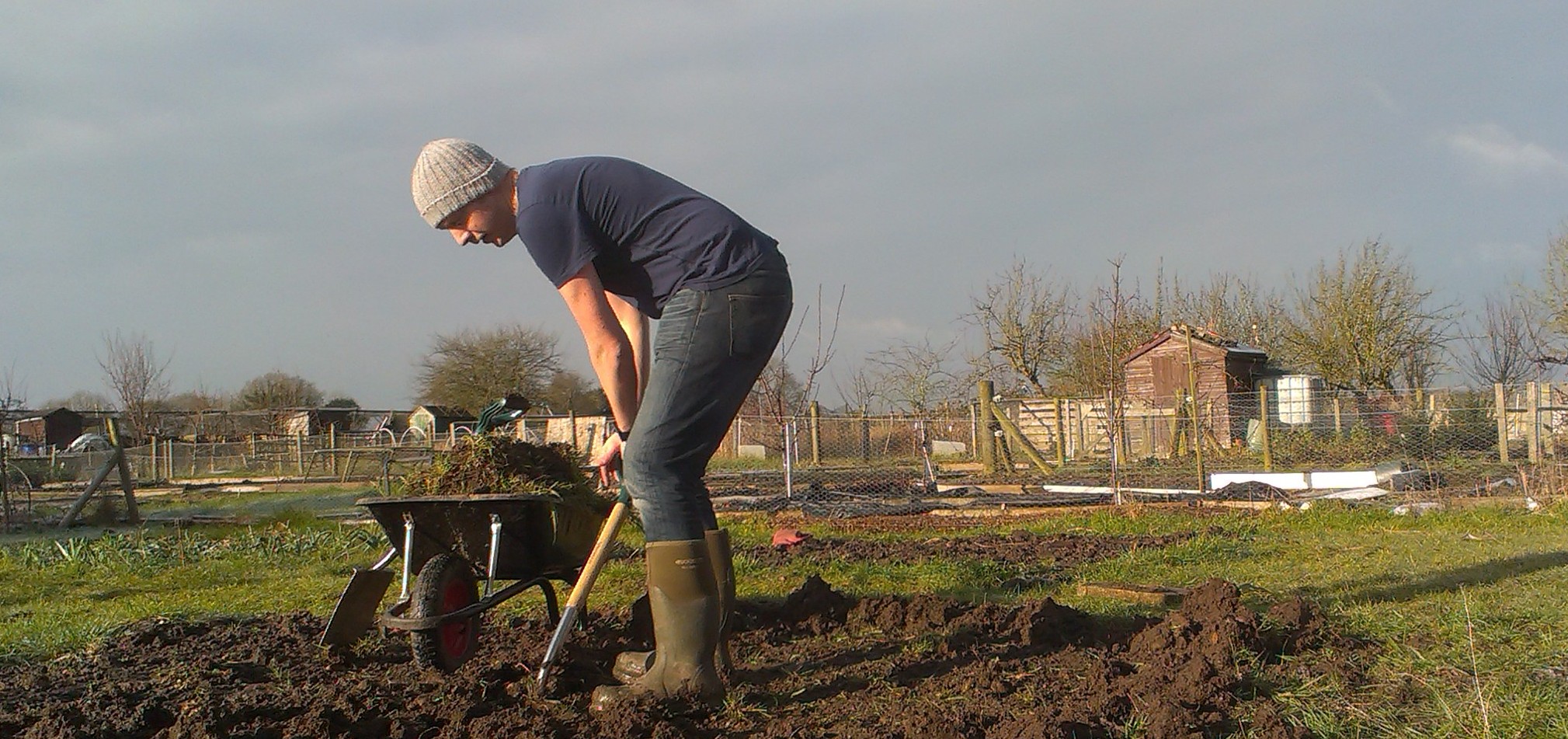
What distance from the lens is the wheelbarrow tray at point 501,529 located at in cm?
338

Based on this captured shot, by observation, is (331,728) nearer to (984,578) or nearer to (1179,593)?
(1179,593)

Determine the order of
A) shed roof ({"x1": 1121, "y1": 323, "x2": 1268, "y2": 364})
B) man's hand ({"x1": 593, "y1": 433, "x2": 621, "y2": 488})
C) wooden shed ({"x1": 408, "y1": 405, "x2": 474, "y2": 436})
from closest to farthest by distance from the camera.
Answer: man's hand ({"x1": 593, "y1": 433, "x2": 621, "y2": 488}) → shed roof ({"x1": 1121, "y1": 323, "x2": 1268, "y2": 364}) → wooden shed ({"x1": 408, "y1": 405, "x2": 474, "y2": 436})

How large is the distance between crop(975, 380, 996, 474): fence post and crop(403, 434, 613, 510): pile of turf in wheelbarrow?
1230 centimetres

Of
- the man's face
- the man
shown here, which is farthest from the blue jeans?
the man's face

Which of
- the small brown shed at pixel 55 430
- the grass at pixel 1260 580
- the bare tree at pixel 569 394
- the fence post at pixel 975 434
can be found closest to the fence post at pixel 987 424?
the fence post at pixel 975 434

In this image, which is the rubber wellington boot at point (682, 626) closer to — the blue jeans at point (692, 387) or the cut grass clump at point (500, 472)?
the blue jeans at point (692, 387)

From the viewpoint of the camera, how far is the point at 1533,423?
50.3ft

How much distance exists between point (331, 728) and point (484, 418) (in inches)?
56.9

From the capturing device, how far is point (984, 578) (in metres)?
6.00

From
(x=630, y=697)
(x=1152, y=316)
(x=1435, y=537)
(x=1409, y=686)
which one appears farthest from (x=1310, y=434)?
(x=1152, y=316)

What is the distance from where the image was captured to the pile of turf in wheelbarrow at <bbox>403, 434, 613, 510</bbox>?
3.65 meters

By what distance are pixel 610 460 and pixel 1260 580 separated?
4010 millimetres

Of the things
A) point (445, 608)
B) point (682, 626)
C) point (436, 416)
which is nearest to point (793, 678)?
point (682, 626)

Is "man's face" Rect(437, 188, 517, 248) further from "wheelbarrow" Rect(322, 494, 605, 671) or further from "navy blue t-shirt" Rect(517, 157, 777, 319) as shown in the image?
"wheelbarrow" Rect(322, 494, 605, 671)
